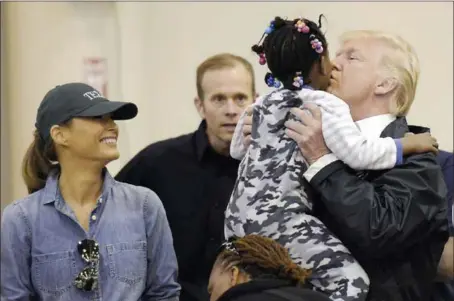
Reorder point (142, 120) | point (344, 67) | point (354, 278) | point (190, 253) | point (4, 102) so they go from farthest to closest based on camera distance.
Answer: point (142, 120), point (4, 102), point (190, 253), point (344, 67), point (354, 278)

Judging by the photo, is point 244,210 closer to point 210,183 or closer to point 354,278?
point 354,278

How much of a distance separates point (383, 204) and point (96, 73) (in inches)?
69.4

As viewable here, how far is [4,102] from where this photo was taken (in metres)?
2.66

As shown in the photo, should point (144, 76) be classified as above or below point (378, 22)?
below

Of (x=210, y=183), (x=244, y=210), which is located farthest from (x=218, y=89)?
(x=244, y=210)

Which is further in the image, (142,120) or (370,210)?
(142,120)

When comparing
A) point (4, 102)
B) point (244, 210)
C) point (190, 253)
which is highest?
point (4, 102)

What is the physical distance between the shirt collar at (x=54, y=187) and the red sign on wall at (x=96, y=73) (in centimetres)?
123

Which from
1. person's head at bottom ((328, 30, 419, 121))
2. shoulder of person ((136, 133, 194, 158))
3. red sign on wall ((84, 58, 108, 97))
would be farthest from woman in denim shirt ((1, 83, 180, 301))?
red sign on wall ((84, 58, 108, 97))

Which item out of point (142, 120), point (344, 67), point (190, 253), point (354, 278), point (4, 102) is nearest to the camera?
point (354, 278)

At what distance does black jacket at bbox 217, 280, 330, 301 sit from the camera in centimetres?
116

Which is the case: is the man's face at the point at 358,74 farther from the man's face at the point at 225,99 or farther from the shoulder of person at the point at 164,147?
the shoulder of person at the point at 164,147

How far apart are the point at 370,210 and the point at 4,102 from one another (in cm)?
177

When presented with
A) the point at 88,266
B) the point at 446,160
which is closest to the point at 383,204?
the point at 88,266
